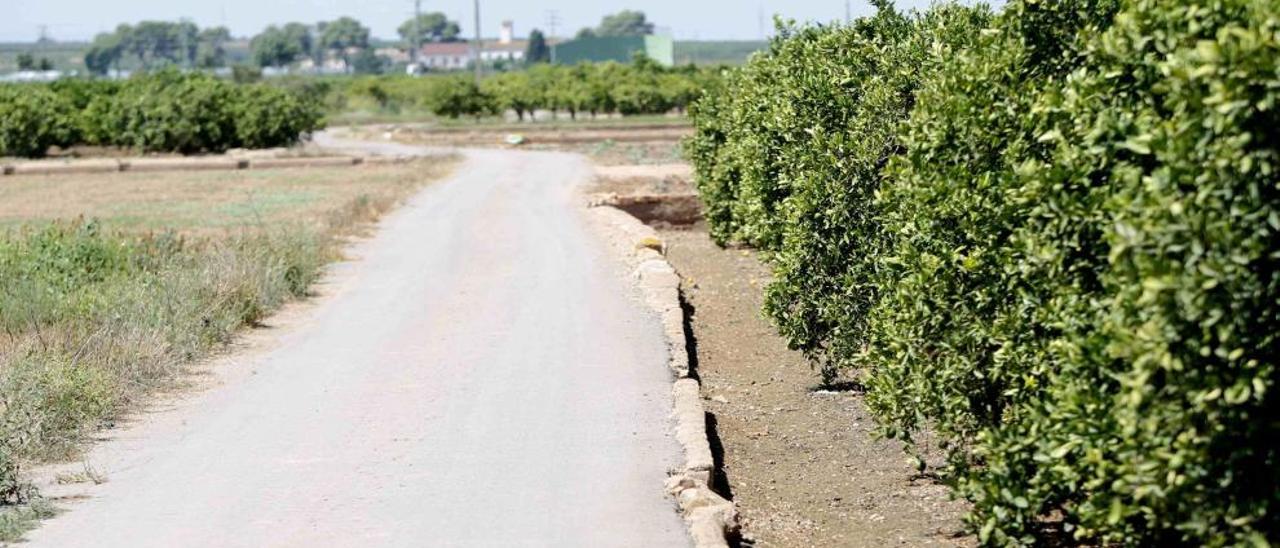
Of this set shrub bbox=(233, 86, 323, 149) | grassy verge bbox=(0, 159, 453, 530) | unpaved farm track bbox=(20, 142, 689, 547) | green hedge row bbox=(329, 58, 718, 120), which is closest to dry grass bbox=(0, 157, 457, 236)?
grassy verge bbox=(0, 159, 453, 530)

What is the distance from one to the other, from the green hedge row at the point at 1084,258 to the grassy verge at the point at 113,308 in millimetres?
4459

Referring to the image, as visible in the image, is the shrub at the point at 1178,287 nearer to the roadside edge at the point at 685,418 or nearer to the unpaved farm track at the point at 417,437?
the roadside edge at the point at 685,418

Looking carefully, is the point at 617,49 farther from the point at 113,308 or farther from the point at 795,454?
the point at 795,454

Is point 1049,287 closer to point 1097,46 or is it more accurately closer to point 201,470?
point 1097,46

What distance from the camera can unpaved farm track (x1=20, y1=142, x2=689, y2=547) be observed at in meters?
8.07

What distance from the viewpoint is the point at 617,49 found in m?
142

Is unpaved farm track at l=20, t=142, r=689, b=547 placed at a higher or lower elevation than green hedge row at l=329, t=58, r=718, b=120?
higher

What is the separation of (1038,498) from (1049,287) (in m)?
0.85

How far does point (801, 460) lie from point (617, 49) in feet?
437

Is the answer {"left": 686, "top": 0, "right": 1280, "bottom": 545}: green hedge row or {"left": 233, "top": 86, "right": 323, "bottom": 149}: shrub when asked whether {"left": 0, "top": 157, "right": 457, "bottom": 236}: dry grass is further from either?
{"left": 686, "top": 0, "right": 1280, "bottom": 545}: green hedge row

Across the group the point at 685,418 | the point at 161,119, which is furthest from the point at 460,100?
the point at 685,418

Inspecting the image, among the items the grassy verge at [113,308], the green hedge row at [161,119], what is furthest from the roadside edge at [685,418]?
the green hedge row at [161,119]

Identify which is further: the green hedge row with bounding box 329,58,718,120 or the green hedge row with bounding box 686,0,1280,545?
the green hedge row with bounding box 329,58,718,120

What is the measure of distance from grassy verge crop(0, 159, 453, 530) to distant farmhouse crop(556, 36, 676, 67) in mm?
Answer: 103702
